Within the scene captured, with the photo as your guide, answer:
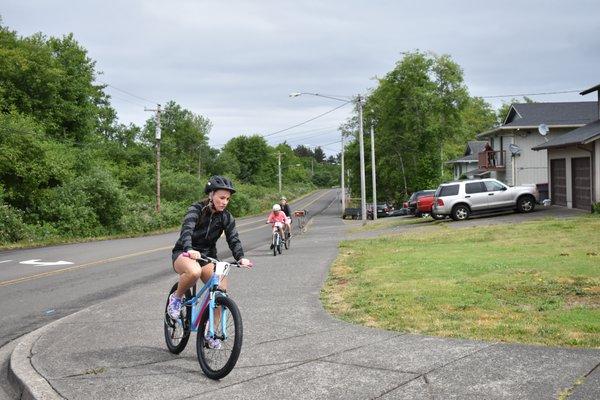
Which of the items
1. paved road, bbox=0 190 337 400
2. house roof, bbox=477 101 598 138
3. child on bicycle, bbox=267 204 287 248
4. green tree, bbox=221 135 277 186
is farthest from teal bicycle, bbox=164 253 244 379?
green tree, bbox=221 135 277 186

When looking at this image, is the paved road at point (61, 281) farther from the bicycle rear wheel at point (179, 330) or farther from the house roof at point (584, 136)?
the house roof at point (584, 136)

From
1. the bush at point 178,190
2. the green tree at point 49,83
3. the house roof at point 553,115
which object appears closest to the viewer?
the house roof at point 553,115

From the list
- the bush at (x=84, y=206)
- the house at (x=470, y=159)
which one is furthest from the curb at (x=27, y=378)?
the house at (x=470, y=159)

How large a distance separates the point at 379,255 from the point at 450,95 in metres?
53.1

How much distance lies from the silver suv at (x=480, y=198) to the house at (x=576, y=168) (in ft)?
7.28

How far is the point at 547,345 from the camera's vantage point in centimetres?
622

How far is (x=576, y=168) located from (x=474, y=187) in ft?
17.0

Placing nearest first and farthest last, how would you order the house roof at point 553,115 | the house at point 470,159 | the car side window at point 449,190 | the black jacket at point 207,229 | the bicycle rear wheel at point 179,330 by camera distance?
the black jacket at point 207,229, the bicycle rear wheel at point 179,330, the car side window at point 449,190, the house roof at point 553,115, the house at point 470,159

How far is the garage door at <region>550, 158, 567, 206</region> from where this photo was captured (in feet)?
104

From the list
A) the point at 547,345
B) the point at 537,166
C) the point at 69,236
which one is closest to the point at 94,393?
the point at 547,345

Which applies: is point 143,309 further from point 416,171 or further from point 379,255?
point 416,171

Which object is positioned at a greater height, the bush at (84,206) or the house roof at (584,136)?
the house roof at (584,136)

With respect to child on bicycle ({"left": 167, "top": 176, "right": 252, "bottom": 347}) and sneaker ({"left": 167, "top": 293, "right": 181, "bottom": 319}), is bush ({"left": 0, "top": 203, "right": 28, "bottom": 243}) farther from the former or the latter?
child on bicycle ({"left": 167, "top": 176, "right": 252, "bottom": 347})

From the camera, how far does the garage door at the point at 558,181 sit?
1251 inches
